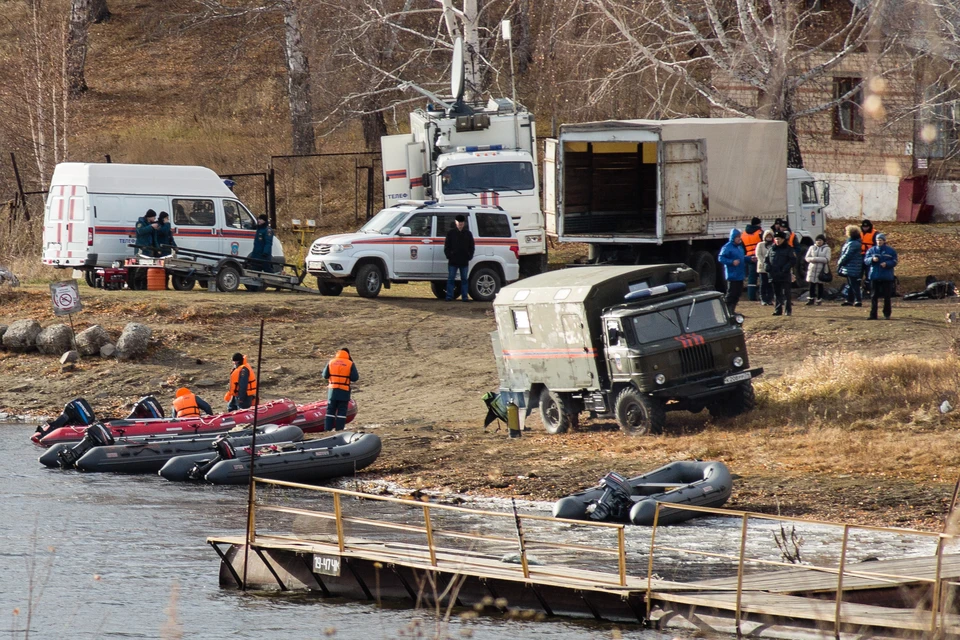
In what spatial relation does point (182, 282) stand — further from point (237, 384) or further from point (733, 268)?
point (733, 268)

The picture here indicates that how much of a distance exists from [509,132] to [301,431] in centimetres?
1234

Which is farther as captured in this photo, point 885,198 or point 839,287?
point 885,198

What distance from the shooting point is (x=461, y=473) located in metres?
18.2

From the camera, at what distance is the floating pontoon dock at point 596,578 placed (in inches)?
419

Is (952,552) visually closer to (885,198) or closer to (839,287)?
(839,287)

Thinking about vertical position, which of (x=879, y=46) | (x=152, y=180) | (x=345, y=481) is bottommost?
(x=345, y=481)

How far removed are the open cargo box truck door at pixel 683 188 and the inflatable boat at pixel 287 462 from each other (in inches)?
398

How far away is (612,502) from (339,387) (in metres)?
5.75

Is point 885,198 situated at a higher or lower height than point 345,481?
higher

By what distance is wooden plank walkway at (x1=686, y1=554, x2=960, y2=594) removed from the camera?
37.4 ft

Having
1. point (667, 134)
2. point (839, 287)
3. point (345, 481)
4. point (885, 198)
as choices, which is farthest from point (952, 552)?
point (885, 198)

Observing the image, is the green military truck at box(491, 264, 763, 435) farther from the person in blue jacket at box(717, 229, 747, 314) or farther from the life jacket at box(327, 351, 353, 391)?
the person in blue jacket at box(717, 229, 747, 314)

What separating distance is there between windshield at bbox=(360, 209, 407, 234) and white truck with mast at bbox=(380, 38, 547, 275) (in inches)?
51.1

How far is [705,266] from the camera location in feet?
91.0
